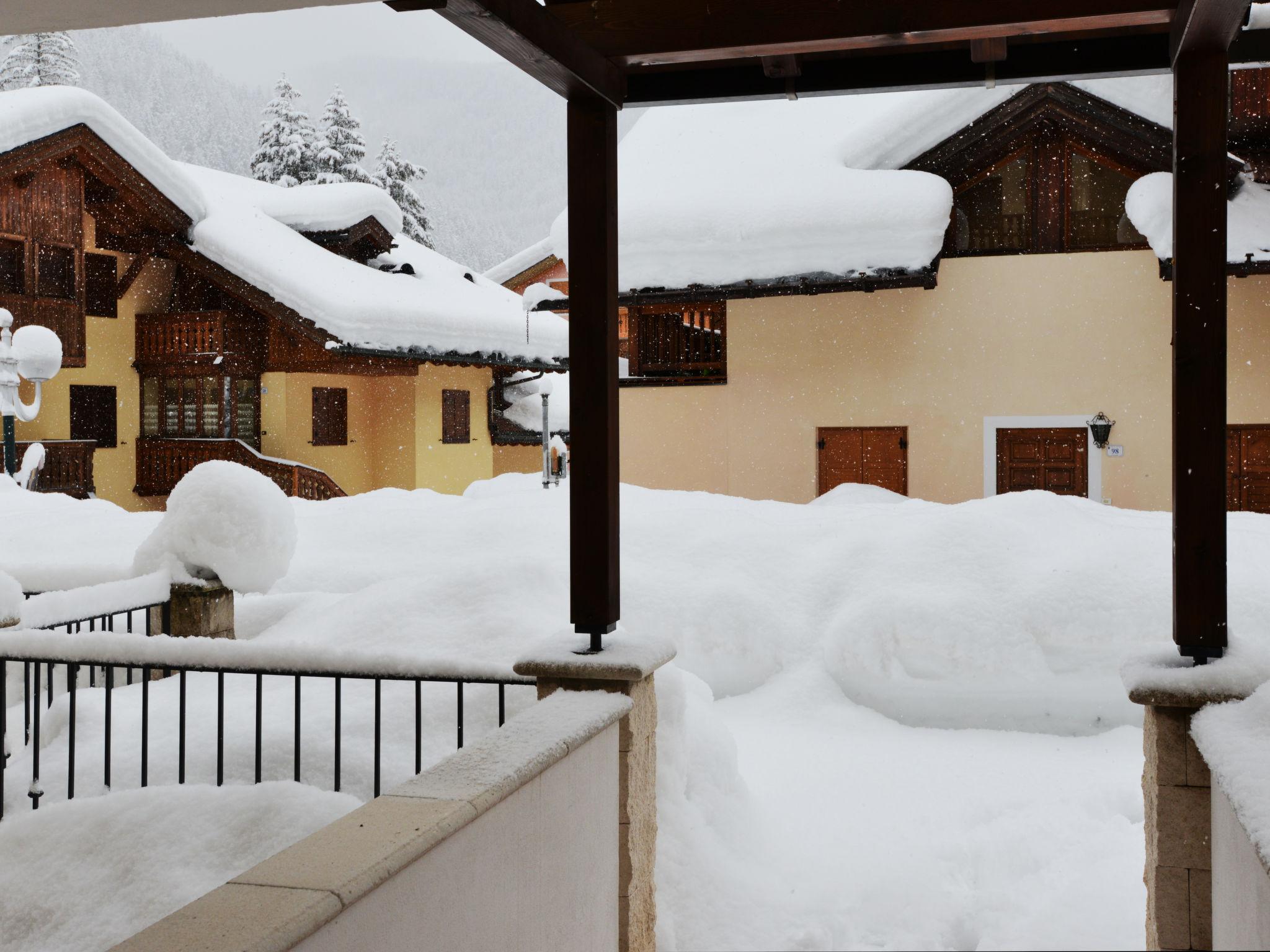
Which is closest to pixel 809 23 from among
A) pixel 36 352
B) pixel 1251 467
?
pixel 1251 467

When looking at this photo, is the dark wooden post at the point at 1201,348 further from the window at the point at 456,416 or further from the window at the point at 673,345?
the window at the point at 456,416

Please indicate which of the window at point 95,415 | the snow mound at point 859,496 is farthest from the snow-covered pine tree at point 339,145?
the snow mound at point 859,496

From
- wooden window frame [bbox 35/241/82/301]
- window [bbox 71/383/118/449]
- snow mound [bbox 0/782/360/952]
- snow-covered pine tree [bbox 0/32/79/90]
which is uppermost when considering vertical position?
snow-covered pine tree [bbox 0/32/79/90]

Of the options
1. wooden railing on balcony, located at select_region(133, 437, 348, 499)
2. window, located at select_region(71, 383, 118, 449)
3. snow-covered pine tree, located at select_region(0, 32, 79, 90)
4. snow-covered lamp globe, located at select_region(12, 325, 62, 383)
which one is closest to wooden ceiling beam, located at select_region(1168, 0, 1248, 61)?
snow-covered lamp globe, located at select_region(12, 325, 62, 383)

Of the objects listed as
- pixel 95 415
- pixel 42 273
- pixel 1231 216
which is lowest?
pixel 95 415

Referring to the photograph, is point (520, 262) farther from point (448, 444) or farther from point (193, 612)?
point (193, 612)

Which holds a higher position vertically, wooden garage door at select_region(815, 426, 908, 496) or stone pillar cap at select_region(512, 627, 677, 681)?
wooden garage door at select_region(815, 426, 908, 496)

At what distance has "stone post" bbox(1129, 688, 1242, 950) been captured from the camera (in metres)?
3.63

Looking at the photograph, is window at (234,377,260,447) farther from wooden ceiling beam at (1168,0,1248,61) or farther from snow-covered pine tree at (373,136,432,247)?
wooden ceiling beam at (1168,0,1248,61)

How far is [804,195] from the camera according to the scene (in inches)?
546

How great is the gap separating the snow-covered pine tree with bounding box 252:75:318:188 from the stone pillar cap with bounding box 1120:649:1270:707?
37.4 meters

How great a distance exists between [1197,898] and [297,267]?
19050 mm

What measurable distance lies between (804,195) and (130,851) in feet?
38.5

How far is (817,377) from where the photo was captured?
1476 cm
